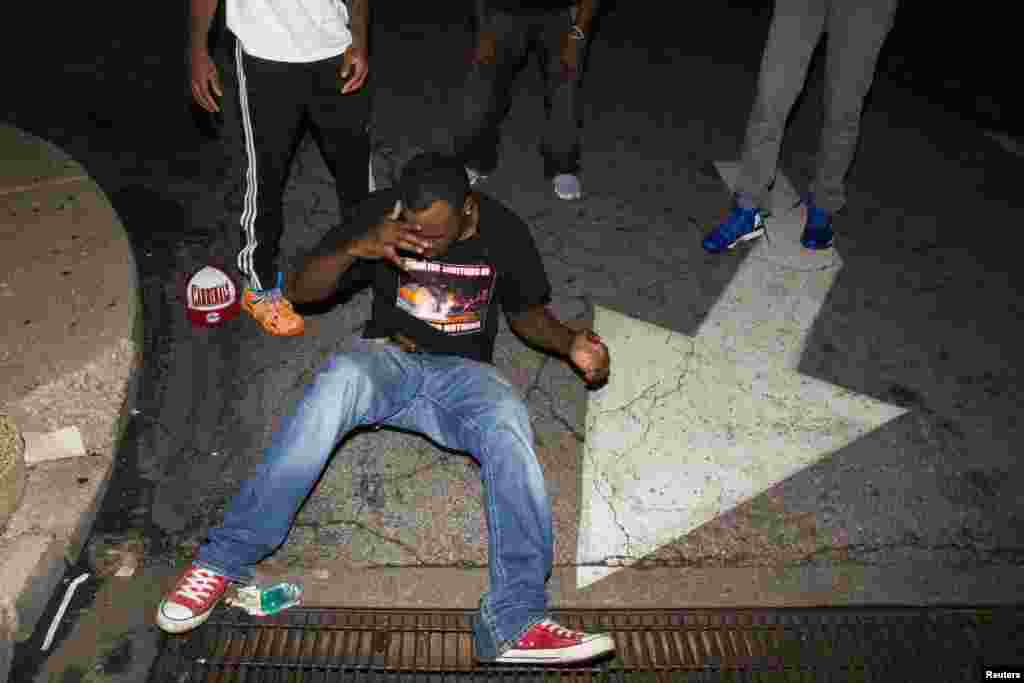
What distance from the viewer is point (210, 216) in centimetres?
486

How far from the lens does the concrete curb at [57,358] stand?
2957mm

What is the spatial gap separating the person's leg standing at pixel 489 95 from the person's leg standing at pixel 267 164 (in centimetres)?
133

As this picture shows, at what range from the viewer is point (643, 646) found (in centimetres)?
296

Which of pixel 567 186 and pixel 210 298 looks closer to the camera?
pixel 210 298

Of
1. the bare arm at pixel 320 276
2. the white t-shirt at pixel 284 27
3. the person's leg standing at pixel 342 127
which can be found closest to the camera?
the bare arm at pixel 320 276

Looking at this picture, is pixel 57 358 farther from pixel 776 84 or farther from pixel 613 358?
pixel 776 84

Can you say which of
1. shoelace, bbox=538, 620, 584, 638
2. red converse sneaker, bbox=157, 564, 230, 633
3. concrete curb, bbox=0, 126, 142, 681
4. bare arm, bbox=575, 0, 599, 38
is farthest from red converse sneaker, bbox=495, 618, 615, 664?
bare arm, bbox=575, 0, 599, 38

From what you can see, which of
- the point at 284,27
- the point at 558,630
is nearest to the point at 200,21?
the point at 284,27

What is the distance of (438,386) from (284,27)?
155cm

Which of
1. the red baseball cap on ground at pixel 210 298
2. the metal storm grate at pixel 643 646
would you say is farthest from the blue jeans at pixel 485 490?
the red baseball cap on ground at pixel 210 298

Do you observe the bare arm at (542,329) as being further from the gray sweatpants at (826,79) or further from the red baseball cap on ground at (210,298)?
the gray sweatpants at (826,79)

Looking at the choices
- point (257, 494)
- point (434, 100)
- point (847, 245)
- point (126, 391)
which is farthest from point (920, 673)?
point (434, 100)

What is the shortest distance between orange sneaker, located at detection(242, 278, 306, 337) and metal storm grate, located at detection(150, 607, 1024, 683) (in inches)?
58.5

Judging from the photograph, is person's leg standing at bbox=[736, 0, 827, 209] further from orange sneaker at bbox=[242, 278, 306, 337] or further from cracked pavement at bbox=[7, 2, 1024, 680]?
orange sneaker at bbox=[242, 278, 306, 337]
